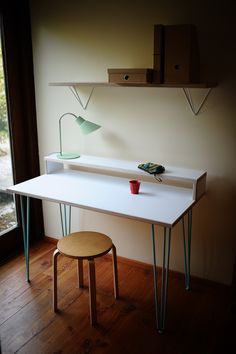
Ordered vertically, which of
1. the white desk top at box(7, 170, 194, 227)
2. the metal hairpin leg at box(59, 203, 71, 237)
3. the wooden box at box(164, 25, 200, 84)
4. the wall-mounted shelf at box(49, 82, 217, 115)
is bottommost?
the metal hairpin leg at box(59, 203, 71, 237)

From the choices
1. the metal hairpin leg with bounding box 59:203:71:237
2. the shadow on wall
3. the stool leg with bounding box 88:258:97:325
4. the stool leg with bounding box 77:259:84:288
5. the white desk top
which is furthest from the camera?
the metal hairpin leg with bounding box 59:203:71:237

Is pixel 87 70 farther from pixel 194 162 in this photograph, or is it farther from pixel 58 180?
pixel 194 162

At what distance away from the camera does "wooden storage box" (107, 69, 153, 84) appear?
81.7 inches

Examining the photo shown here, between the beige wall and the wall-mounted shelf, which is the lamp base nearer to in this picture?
the beige wall

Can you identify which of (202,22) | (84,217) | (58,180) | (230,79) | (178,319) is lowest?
(178,319)

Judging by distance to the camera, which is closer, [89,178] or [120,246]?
[89,178]

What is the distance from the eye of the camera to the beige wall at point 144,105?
2.18 m

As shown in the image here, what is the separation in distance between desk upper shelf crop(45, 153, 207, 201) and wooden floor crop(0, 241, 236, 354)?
0.75m

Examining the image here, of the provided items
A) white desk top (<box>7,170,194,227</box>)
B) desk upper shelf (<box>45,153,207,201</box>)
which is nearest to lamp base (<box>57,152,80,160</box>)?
desk upper shelf (<box>45,153,207,201</box>)

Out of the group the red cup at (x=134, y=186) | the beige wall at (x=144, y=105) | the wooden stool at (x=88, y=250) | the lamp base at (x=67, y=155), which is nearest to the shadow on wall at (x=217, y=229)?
the beige wall at (x=144, y=105)

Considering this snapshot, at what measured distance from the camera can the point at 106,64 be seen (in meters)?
2.51

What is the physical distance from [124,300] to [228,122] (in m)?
1.36

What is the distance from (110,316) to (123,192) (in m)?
0.79

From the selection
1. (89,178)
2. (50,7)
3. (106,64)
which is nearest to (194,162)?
(89,178)
